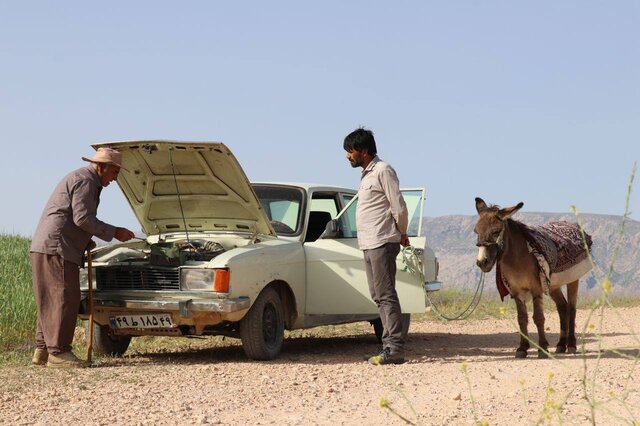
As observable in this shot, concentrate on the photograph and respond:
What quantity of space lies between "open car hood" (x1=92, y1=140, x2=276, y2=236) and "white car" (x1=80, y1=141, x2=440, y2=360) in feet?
0.04

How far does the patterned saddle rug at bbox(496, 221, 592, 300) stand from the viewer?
10039 mm

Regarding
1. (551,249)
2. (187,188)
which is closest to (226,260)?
(187,188)

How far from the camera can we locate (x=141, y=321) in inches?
366

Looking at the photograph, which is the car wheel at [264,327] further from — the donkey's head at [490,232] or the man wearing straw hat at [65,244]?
the donkey's head at [490,232]

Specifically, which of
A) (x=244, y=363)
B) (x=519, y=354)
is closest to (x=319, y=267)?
(x=244, y=363)

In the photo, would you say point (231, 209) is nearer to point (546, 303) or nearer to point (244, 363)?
point (244, 363)

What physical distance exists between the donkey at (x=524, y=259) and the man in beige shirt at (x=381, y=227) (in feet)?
2.95

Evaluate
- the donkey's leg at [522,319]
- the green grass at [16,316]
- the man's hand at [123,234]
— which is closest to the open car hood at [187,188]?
the man's hand at [123,234]

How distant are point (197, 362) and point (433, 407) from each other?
3.40 meters

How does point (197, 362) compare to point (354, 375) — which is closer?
point (354, 375)

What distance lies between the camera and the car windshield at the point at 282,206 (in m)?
10.4

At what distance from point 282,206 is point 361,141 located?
164cm

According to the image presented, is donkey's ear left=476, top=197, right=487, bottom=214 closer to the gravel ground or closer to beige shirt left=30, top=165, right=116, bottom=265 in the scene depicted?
the gravel ground

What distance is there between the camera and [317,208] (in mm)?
11008
